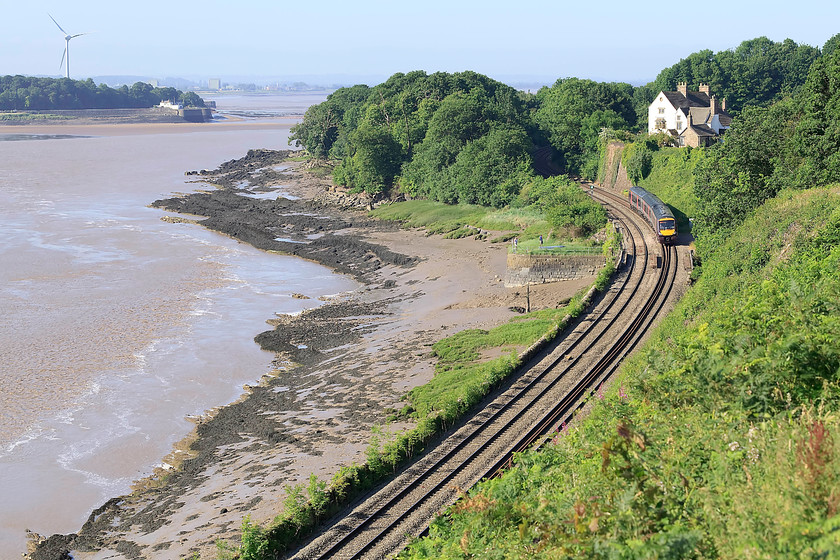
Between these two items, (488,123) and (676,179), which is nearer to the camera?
(676,179)

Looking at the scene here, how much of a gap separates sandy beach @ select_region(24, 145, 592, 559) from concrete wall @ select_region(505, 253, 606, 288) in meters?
0.80

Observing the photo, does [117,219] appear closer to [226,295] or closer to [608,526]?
[226,295]

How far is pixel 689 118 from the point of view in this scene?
3366 inches

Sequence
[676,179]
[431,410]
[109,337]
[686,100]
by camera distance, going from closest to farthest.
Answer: [431,410]
[109,337]
[676,179]
[686,100]

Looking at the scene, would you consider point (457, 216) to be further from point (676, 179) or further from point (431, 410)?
point (431, 410)

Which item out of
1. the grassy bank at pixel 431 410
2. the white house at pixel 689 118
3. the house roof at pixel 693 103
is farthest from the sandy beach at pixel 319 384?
the house roof at pixel 693 103

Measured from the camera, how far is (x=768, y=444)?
13.5 metres

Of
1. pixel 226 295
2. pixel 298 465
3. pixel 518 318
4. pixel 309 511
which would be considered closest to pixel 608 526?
pixel 309 511

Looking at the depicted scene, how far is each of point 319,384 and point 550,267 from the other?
19230 mm

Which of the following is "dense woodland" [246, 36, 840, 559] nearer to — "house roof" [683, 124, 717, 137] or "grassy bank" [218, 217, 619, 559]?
"grassy bank" [218, 217, 619, 559]

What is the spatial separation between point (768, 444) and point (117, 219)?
8976 cm

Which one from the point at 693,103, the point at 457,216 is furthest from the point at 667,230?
the point at 693,103

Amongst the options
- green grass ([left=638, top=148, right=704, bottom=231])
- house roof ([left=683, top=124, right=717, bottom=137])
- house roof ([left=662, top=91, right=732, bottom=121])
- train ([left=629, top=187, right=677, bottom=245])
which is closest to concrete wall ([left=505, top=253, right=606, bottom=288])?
train ([left=629, top=187, right=677, bottom=245])

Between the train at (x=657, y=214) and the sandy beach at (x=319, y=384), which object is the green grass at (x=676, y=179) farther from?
the sandy beach at (x=319, y=384)
